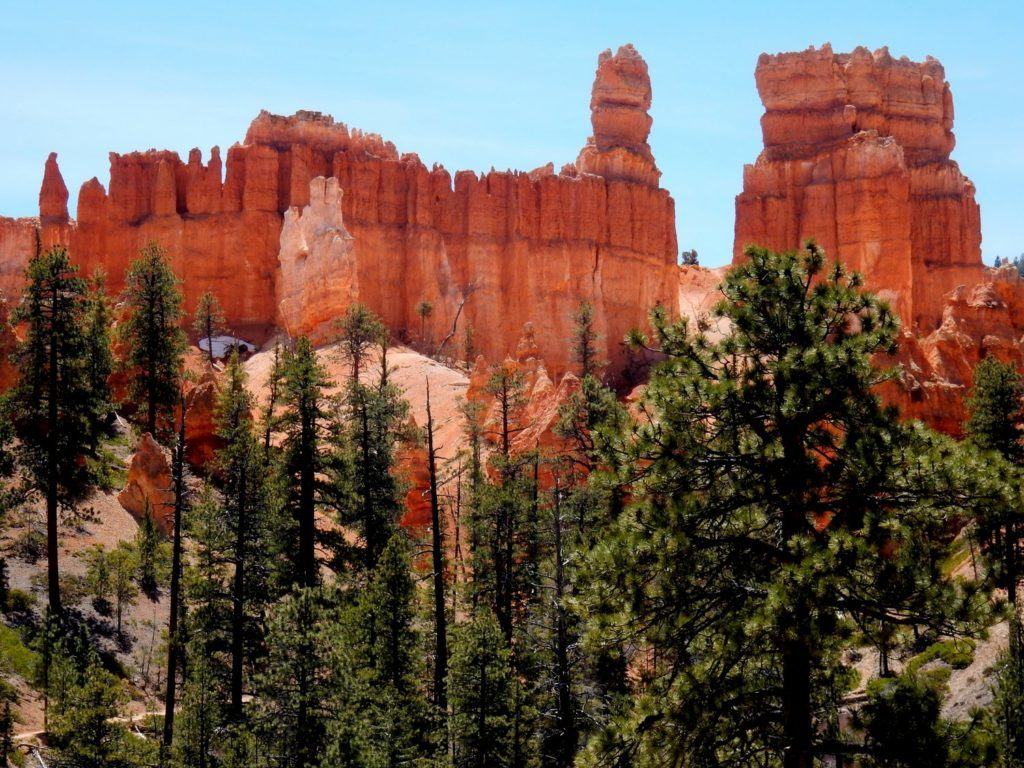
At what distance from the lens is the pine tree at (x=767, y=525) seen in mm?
17109

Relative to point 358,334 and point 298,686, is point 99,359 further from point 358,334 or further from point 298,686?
point 298,686

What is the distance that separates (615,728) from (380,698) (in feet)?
44.4

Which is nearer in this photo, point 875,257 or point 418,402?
point 418,402

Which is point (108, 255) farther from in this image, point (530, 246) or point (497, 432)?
point (497, 432)

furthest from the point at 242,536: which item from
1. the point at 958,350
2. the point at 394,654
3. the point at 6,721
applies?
the point at 958,350

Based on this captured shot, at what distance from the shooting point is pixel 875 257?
9875cm

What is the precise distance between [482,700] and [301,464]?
36.8ft

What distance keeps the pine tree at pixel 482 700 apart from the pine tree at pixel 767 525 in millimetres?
13448

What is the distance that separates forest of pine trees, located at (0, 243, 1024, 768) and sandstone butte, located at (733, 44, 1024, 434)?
42073mm

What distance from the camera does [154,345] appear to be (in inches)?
2228

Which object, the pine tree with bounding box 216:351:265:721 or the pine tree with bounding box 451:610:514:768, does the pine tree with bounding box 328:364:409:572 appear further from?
the pine tree with bounding box 451:610:514:768

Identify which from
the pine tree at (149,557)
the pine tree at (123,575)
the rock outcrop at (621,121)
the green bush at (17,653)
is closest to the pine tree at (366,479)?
the pine tree at (149,557)

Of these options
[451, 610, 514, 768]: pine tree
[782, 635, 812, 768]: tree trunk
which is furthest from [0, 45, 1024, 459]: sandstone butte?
[782, 635, 812, 768]: tree trunk

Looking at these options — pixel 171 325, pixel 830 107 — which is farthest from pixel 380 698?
pixel 830 107
